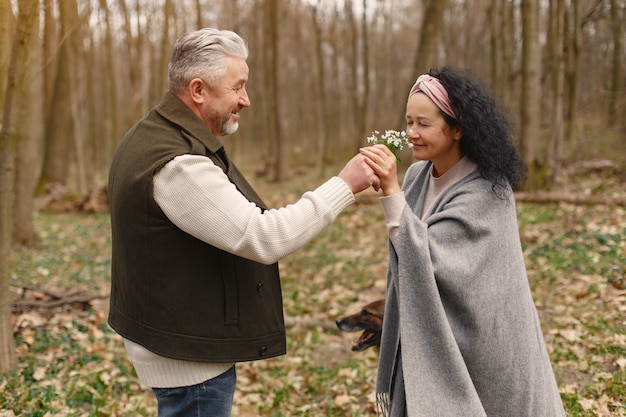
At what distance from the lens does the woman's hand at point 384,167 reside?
2.29 meters

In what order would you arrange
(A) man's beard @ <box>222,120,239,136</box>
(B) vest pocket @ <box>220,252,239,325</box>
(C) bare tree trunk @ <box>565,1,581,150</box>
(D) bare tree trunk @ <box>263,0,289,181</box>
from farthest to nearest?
(D) bare tree trunk @ <box>263,0,289,181</box>, (C) bare tree trunk @ <box>565,1,581,150</box>, (A) man's beard @ <box>222,120,239,136</box>, (B) vest pocket @ <box>220,252,239,325</box>

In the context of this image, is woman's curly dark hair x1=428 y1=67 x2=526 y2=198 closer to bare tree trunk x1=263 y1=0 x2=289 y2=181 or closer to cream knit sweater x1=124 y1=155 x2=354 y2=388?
cream knit sweater x1=124 y1=155 x2=354 y2=388

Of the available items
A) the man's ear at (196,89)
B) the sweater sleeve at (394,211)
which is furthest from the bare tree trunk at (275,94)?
the sweater sleeve at (394,211)

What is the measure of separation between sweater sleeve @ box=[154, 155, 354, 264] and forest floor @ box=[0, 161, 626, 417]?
2.46m

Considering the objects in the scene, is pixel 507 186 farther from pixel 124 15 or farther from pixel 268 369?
pixel 124 15

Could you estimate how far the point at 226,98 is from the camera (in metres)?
2.34

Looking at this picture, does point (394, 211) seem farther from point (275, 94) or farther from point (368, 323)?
point (275, 94)

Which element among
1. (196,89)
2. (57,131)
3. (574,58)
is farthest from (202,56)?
(57,131)

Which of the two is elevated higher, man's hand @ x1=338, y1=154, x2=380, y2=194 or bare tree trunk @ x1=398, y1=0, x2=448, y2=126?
bare tree trunk @ x1=398, y1=0, x2=448, y2=126

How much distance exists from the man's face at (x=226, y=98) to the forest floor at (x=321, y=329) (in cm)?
256

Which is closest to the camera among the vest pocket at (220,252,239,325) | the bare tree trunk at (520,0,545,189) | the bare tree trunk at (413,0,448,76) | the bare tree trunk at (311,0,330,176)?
the vest pocket at (220,252,239,325)

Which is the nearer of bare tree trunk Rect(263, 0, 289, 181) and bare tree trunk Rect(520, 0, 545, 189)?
bare tree trunk Rect(520, 0, 545, 189)

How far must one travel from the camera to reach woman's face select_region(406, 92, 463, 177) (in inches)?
93.5

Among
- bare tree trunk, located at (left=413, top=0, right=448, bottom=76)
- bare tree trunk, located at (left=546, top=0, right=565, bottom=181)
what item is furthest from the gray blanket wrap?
bare tree trunk, located at (left=413, top=0, right=448, bottom=76)
